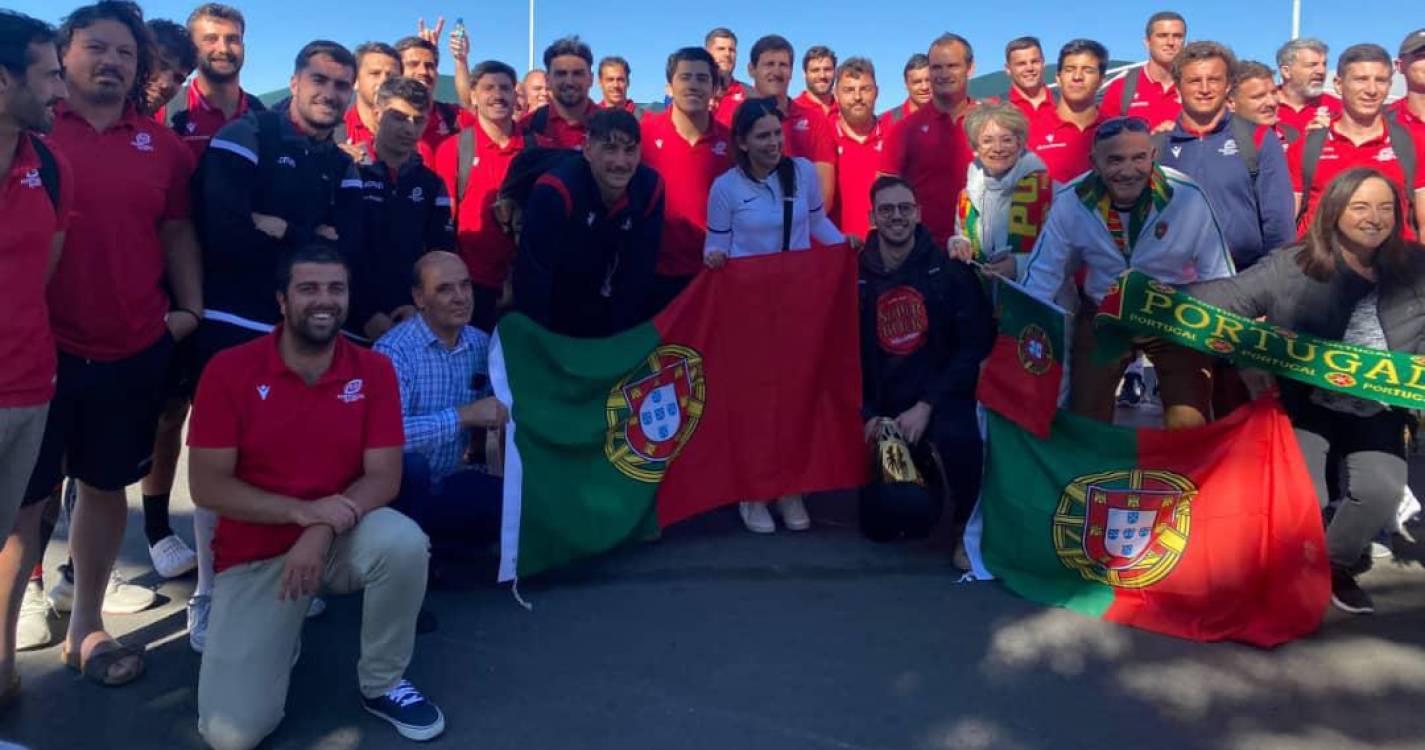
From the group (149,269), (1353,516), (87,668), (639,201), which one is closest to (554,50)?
(639,201)

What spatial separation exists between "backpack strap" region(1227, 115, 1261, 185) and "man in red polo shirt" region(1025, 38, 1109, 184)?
806 millimetres

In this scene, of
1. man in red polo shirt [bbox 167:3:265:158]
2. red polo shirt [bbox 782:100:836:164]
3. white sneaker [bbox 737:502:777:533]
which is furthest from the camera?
red polo shirt [bbox 782:100:836:164]

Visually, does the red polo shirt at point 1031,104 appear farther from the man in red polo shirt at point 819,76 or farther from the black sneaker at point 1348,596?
the black sneaker at point 1348,596

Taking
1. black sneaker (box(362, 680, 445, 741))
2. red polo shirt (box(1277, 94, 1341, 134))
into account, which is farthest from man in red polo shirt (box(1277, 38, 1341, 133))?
black sneaker (box(362, 680, 445, 741))

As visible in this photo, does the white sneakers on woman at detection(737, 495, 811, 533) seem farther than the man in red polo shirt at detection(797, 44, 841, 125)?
No

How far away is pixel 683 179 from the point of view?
612 cm

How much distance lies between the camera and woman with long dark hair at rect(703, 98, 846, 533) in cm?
543

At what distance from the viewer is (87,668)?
3.73 meters

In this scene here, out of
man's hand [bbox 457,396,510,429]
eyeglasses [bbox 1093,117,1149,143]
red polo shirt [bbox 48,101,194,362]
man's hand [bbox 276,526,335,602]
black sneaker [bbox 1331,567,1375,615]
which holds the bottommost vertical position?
black sneaker [bbox 1331,567,1375,615]

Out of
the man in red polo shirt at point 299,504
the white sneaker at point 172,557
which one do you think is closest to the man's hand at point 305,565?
the man in red polo shirt at point 299,504

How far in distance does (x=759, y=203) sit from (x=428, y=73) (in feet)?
7.35

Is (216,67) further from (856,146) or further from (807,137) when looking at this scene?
(856,146)

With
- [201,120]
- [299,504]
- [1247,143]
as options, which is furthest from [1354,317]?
[201,120]

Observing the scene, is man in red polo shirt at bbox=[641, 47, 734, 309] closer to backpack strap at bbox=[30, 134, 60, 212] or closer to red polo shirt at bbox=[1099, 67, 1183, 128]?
red polo shirt at bbox=[1099, 67, 1183, 128]
